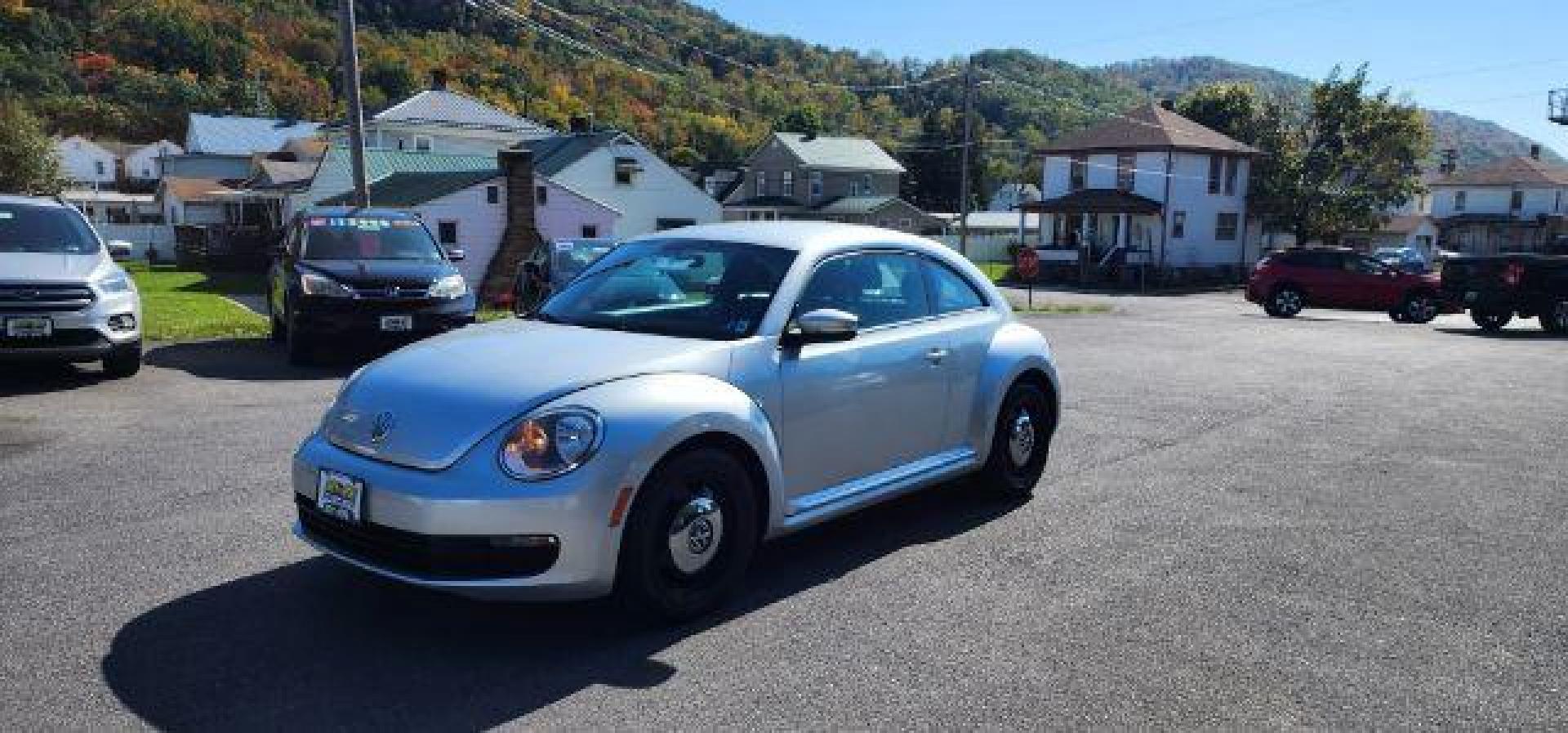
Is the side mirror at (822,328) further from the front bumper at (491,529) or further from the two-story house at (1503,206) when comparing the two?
the two-story house at (1503,206)

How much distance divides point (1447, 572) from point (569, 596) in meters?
4.23

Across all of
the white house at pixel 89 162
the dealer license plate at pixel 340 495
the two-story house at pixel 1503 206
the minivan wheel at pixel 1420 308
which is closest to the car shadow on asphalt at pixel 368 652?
the dealer license plate at pixel 340 495

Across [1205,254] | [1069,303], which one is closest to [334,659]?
[1069,303]

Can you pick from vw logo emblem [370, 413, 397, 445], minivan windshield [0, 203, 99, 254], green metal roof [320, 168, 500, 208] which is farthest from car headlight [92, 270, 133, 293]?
green metal roof [320, 168, 500, 208]

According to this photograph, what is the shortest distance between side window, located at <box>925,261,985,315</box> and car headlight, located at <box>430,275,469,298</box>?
7311 millimetres

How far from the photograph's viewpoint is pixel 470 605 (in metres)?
4.41

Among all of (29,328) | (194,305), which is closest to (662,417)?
(29,328)

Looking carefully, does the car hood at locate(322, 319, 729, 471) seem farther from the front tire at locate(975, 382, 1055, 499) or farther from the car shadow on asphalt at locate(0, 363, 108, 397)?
the car shadow on asphalt at locate(0, 363, 108, 397)

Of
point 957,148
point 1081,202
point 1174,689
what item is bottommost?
point 1174,689

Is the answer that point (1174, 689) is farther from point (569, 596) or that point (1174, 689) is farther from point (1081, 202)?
point (1081, 202)

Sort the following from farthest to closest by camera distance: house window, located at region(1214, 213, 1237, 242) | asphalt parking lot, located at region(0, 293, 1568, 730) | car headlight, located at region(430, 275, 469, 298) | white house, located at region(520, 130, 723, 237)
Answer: house window, located at region(1214, 213, 1237, 242) < white house, located at region(520, 130, 723, 237) < car headlight, located at region(430, 275, 469, 298) < asphalt parking lot, located at region(0, 293, 1568, 730)

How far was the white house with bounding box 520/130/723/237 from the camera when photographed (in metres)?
43.7

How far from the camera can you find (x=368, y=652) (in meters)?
3.89

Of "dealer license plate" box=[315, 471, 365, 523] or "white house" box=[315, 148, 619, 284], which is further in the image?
"white house" box=[315, 148, 619, 284]
